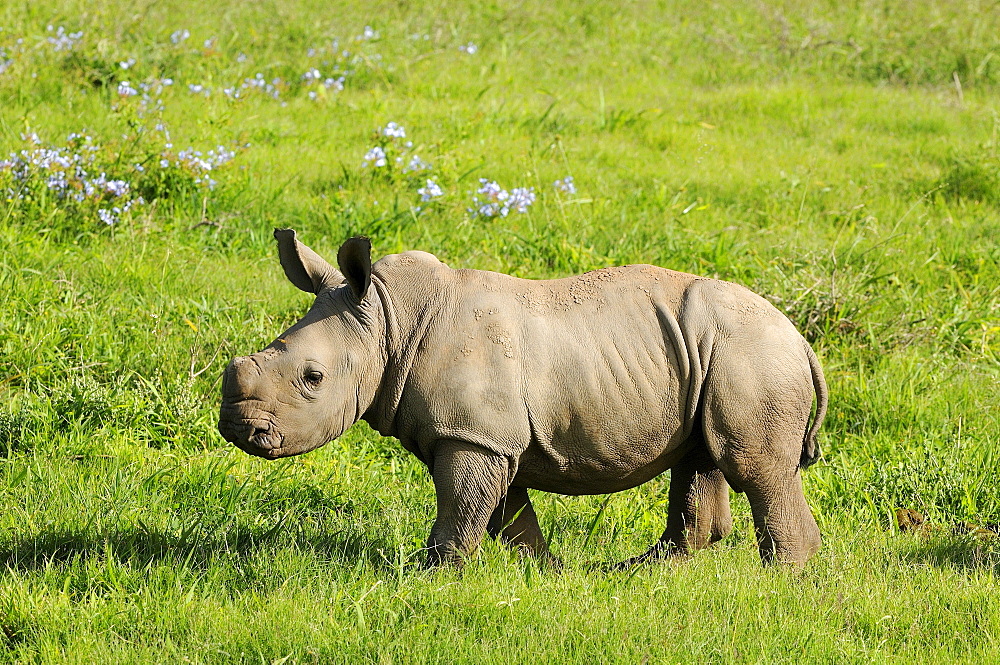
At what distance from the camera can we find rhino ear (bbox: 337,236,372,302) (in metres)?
4.10

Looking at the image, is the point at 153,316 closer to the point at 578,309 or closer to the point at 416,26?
the point at 578,309

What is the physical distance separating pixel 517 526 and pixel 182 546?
4.40 ft

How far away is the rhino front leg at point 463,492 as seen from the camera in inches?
165

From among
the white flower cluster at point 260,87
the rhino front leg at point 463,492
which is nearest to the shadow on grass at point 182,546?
the rhino front leg at point 463,492

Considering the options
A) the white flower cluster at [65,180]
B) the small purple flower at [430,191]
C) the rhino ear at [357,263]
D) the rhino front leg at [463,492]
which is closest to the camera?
the rhino ear at [357,263]

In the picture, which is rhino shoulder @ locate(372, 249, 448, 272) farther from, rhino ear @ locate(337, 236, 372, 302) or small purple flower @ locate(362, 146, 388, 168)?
small purple flower @ locate(362, 146, 388, 168)

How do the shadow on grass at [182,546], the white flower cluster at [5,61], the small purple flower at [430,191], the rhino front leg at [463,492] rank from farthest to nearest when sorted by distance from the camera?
1. the white flower cluster at [5,61]
2. the small purple flower at [430,191]
3. the shadow on grass at [182,546]
4. the rhino front leg at [463,492]

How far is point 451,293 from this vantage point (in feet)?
14.3

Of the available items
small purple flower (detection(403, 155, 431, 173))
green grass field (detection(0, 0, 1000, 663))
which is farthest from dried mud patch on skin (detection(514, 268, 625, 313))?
small purple flower (detection(403, 155, 431, 173))

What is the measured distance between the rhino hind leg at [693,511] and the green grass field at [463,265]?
4.4 inches

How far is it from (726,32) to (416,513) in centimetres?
1007

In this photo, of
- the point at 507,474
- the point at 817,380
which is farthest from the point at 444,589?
the point at 817,380

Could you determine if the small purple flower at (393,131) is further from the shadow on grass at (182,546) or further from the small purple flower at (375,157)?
the shadow on grass at (182,546)

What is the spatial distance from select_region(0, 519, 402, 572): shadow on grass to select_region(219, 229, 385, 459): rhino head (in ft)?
2.14
